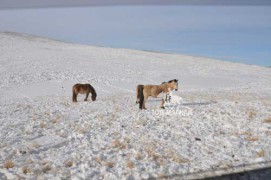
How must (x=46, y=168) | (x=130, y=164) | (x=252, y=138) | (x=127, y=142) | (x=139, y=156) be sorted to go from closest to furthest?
(x=46, y=168) → (x=130, y=164) → (x=139, y=156) → (x=127, y=142) → (x=252, y=138)

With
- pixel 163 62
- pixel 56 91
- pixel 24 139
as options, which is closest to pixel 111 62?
pixel 163 62

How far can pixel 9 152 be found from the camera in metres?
9.41

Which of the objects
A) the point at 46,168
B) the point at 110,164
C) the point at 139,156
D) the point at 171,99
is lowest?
the point at 46,168

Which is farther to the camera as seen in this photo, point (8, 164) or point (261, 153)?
point (261, 153)

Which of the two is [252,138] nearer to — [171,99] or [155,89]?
[171,99]

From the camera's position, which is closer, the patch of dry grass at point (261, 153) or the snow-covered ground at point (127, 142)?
the snow-covered ground at point (127, 142)

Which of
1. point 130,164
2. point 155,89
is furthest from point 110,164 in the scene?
point 155,89

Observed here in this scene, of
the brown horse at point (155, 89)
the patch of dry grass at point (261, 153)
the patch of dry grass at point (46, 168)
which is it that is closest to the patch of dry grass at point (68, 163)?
the patch of dry grass at point (46, 168)

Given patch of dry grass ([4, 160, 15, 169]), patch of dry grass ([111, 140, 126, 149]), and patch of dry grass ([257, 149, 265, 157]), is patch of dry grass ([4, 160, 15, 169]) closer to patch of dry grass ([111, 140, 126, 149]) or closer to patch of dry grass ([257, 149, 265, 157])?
patch of dry grass ([111, 140, 126, 149])

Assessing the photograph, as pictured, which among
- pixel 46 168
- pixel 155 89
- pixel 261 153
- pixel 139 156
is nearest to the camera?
pixel 46 168

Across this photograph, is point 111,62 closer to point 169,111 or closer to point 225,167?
point 169,111

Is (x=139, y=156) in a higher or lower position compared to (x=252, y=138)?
lower

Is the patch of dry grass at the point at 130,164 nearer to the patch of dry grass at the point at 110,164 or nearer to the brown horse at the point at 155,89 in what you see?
the patch of dry grass at the point at 110,164

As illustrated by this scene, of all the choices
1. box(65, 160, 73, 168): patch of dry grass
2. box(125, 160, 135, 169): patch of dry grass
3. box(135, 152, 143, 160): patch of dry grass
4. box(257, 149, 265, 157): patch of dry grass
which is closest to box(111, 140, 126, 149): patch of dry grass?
box(135, 152, 143, 160): patch of dry grass
